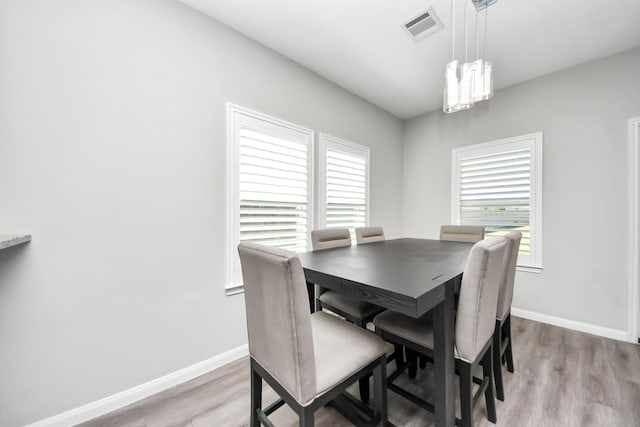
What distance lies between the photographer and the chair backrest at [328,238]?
6.84 feet

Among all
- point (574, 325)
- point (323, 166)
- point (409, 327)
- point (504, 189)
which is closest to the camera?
point (409, 327)

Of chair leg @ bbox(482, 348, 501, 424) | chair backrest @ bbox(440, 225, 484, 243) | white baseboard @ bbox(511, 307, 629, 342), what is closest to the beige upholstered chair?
chair leg @ bbox(482, 348, 501, 424)

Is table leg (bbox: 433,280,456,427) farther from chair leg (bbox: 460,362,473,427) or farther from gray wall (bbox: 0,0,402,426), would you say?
gray wall (bbox: 0,0,402,426)

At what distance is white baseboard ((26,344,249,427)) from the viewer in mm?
1376

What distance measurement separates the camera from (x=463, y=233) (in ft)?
8.79

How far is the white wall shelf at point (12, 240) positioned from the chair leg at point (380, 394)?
5.67ft

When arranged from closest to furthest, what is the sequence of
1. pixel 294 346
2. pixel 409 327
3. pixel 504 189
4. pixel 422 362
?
1. pixel 294 346
2. pixel 409 327
3. pixel 422 362
4. pixel 504 189

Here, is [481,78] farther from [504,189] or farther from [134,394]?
[134,394]

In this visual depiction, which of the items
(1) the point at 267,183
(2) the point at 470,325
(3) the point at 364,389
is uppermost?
(1) the point at 267,183

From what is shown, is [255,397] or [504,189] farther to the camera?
[504,189]

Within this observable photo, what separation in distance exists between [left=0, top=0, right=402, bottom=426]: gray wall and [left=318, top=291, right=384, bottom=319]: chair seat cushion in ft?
2.89

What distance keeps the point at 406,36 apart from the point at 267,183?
182cm

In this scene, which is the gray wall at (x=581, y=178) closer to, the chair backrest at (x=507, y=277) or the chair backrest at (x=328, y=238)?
the chair backrest at (x=507, y=277)

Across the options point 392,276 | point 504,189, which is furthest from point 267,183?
point 504,189
